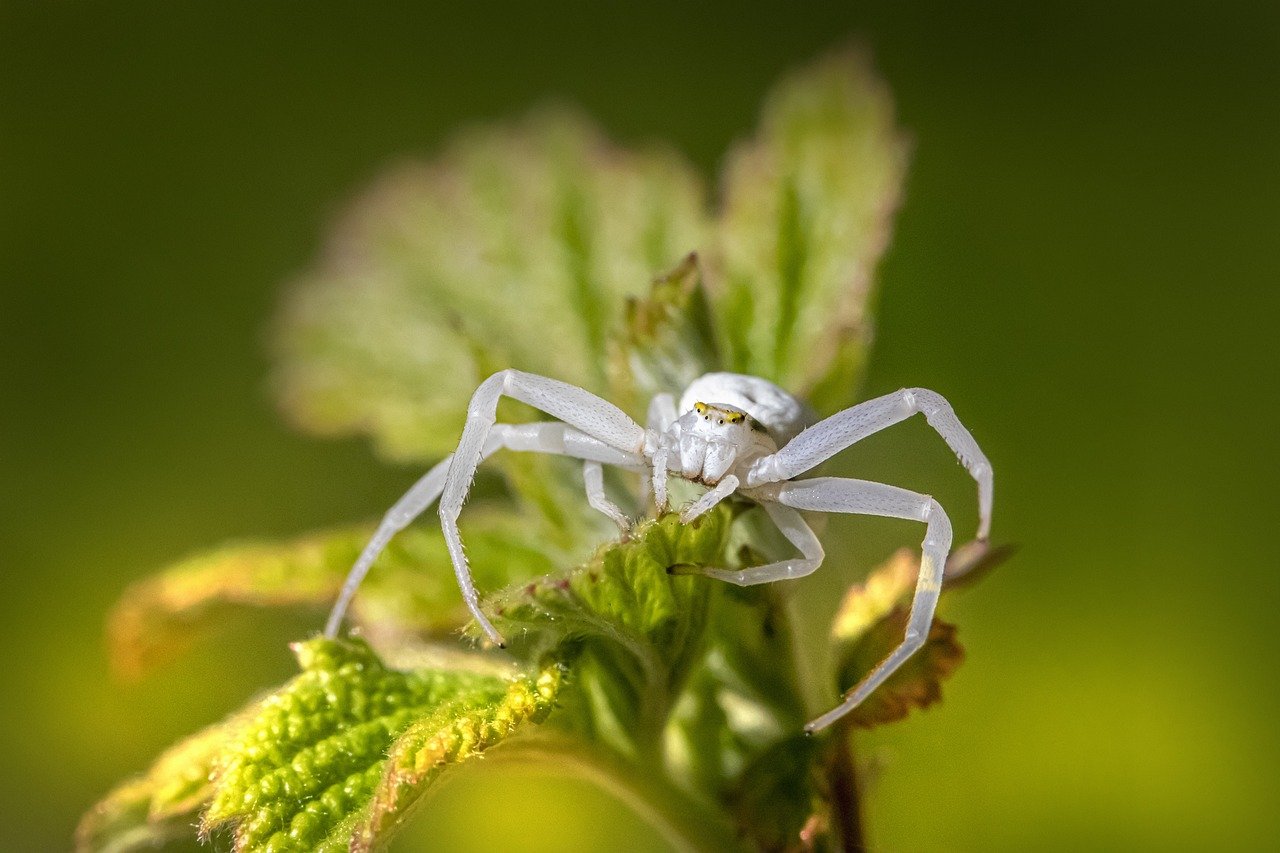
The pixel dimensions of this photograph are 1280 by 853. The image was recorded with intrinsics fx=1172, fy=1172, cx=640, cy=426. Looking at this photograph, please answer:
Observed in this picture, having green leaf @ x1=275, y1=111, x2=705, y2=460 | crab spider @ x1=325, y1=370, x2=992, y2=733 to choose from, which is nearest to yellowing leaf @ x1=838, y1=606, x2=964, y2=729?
crab spider @ x1=325, y1=370, x2=992, y2=733

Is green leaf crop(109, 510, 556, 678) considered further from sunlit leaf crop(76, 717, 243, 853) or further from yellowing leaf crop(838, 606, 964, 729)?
yellowing leaf crop(838, 606, 964, 729)

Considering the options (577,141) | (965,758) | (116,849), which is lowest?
(965,758)

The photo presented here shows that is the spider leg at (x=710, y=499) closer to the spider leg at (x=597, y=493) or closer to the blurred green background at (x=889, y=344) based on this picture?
the spider leg at (x=597, y=493)

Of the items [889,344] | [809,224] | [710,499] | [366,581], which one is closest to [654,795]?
[710,499]

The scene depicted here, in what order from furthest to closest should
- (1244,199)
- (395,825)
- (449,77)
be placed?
(449,77)
(1244,199)
(395,825)

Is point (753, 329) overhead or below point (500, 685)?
overhead

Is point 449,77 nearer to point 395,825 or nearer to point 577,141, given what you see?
A: point 577,141

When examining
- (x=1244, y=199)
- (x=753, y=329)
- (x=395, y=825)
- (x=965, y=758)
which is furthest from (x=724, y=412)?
(x=1244, y=199)
